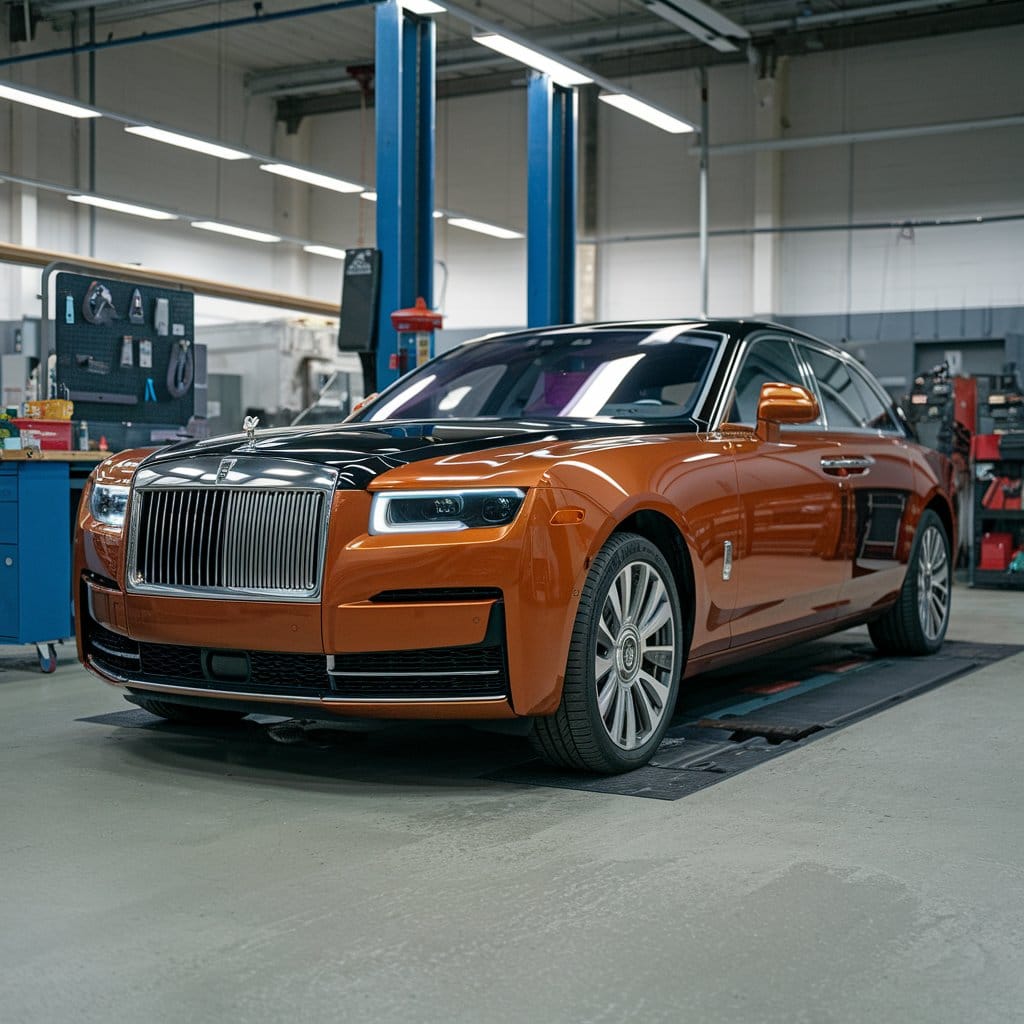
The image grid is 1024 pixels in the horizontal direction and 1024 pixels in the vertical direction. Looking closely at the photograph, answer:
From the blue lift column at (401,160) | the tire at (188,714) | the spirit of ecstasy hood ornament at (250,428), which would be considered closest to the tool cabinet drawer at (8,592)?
the tire at (188,714)

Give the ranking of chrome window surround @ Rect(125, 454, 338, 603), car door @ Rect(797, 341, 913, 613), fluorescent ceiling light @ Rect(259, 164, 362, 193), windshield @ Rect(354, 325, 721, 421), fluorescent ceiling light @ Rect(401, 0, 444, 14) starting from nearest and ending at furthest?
chrome window surround @ Rect(125, 454, 338, 603), windshield @ Rect(354, 325, 721, 421), car door @ Rect(797, 341, 913, 613), fluorescent ceiling light @ Rect(401, 0, 444, 14), fluorescent ceiling light @ Rect(259, 164, 362, 193)

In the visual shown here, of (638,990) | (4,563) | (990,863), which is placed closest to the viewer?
(638,990)

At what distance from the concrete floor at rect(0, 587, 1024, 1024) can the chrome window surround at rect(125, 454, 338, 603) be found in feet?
1.77

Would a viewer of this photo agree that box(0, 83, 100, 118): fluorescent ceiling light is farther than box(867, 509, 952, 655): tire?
Yes

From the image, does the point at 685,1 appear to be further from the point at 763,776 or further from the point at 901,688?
the point at 763,776

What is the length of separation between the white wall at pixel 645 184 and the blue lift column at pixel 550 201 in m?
9.13

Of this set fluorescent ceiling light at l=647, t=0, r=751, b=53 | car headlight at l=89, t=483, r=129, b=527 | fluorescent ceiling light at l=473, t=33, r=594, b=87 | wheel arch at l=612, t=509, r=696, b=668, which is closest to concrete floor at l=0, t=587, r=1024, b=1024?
wheel arch at l=612, t=509, r=696, b=668

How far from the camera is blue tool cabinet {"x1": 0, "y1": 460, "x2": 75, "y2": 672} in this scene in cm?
608

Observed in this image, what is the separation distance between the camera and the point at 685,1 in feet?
44.7

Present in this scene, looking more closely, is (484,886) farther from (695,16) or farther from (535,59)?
(695,16)

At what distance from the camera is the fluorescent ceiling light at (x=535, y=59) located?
9.86 meters

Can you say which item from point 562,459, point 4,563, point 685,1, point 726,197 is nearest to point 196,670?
point 562,459

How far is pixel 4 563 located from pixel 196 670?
8.48 ft

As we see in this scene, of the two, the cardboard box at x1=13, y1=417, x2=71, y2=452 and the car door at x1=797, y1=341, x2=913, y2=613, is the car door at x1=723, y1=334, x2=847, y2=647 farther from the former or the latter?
the cardboard box at x1=13, y1=417, x2=71, y2=452
